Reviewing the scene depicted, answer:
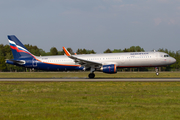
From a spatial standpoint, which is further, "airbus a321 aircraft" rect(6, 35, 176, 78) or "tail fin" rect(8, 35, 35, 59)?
"tail fin" rect(8, 35, 35, 59)

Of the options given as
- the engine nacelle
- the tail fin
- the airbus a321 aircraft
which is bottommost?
the engine nacelle

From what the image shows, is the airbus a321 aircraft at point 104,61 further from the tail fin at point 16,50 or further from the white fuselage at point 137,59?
the tail fin at point 16,50

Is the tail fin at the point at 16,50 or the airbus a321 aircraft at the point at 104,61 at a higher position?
the tail fin at the point at 16,50

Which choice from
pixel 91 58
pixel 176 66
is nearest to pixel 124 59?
pixel 91 58

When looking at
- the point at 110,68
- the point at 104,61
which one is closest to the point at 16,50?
the point at 104,61

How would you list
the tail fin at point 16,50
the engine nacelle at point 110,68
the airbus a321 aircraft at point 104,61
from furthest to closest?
the tail fin at point 16,50 < the airbus a321 aircraft at point 104,61 < the engine nacelle at point 110,68

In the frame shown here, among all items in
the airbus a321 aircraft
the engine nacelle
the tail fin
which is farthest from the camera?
the tail fin

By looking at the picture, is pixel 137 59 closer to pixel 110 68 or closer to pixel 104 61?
pixel 110 68

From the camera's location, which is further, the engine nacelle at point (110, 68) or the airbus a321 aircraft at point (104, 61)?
the airbus a321 aircraft at point (104, 61)

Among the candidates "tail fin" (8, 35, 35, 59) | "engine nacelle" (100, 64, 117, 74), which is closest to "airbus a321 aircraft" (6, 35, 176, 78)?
"engine nacelle" (100, 64, 117, 74)

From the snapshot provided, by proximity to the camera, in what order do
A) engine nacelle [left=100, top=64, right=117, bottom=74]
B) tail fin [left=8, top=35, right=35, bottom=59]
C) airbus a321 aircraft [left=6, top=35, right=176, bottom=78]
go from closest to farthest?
1. engine nacelle [left=100, top=64, right=117, bottom=74]
2. airbus a321 aircraft [left=6, top=35, right=176, bottom=78]
3. tail fin [left=8, top=35, right=35, bottom=59]

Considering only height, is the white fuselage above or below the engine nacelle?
above

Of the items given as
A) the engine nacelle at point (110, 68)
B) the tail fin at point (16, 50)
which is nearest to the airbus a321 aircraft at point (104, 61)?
the engine nacelle at point (110, 68)

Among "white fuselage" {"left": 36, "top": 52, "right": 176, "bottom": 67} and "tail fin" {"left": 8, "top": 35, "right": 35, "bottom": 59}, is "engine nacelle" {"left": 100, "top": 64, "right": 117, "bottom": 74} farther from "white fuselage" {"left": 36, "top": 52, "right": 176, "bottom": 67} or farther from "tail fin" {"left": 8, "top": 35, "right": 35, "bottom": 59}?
"tail fin" {"left": 8, "top": 35, "right": 35, "bottom": 59}
